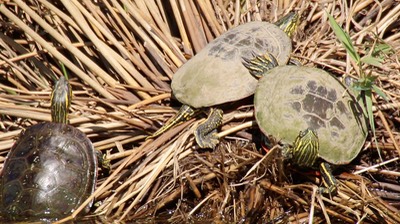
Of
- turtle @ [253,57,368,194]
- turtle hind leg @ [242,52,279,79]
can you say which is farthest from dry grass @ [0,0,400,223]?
turtle hind leg @ [242,52,279,79]

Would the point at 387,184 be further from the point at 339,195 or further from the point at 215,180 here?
the point at 215,180

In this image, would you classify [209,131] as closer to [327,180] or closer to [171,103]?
[171,103]

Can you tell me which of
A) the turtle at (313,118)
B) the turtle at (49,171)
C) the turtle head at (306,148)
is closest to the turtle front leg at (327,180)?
the turtle at (313,118)

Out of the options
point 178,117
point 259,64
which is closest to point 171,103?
point 178,117

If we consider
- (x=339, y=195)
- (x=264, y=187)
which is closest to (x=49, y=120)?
(x=264, y=187)

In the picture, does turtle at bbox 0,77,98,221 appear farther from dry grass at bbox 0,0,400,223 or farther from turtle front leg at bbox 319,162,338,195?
turtle front leg at bbox 319,162,338,195

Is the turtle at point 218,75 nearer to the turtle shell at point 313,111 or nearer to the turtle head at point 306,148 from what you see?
the turtle shell at point 313,111
